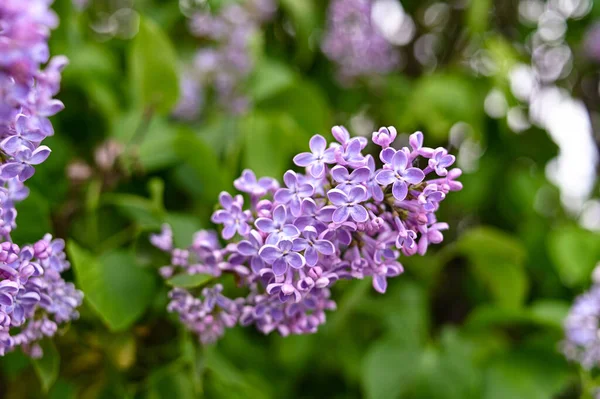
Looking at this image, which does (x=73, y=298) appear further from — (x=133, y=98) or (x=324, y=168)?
(x=133, y=98)

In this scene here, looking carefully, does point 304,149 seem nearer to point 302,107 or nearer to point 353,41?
point 302,107

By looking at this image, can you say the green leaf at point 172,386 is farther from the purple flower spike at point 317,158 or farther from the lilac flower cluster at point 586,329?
the lilac flower cluster at point 586,329

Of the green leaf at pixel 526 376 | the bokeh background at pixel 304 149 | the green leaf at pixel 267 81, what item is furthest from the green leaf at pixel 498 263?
the green leaf at pixel 267 81

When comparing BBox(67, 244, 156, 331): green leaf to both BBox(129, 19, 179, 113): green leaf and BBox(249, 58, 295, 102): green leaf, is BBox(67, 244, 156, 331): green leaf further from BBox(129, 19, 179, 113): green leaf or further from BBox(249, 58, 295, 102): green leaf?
BBox(249, 58, 295, 102): green leaf

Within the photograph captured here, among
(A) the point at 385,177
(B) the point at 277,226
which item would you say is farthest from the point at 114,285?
(A) the point at 385,177

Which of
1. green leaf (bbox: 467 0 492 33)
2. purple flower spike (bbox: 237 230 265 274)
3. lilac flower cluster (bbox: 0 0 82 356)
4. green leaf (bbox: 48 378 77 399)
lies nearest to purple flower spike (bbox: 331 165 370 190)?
purple flower spike (bbox: 237 230 265 274)
